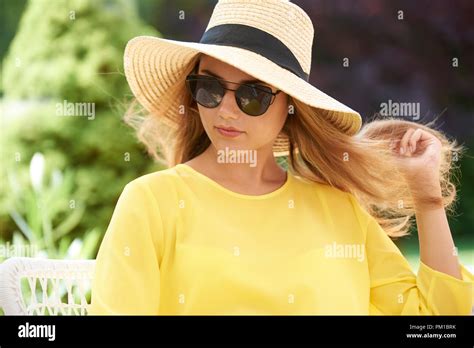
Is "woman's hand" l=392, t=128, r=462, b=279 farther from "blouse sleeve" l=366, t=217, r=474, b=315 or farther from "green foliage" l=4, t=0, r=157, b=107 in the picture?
"green foliage" l=4, t=0, r=157, b=107

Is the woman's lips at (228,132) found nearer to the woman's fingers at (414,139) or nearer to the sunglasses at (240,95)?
the sunglasses at (240,95)

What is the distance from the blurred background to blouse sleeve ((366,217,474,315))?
179 cm

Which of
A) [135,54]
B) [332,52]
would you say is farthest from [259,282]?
[332,52]

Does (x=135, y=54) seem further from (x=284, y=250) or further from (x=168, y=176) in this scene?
(x=284, y=250)

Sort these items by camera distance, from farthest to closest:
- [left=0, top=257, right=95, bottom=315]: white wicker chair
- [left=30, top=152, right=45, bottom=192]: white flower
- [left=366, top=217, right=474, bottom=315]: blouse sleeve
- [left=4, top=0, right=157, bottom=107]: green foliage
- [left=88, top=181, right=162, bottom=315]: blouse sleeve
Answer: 1. [left=4, top=0, right=157, bottom=107]: green foliage
2. [left=30, top=152, right=45, bottom=192]: white flower
3. [left=0, top=257, right=95, bottom=315]: white wicker chair
4. [left=366, top=217, right=474, bottom=315]: blouse sleeve
5. [left=88, top=181, right=162, bottom=315]: blouse sleeve

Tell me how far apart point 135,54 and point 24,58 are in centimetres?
209

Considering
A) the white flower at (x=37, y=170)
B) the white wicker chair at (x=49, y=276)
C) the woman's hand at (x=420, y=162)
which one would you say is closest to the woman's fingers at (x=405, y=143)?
the woman's hand at (x=420, y=162)

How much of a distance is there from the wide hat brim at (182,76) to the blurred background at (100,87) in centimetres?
179

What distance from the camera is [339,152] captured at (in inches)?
88.5

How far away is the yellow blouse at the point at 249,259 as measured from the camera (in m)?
1.93

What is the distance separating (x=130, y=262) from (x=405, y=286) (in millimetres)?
737

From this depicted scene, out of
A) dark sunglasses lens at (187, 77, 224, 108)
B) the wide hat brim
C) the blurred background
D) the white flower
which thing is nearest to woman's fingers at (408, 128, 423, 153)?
the wide hat brim

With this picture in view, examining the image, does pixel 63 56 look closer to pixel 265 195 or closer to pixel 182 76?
pixel 182 76

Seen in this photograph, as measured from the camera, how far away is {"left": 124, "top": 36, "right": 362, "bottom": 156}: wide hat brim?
6.54 ft
